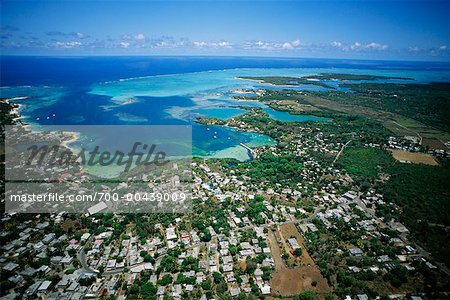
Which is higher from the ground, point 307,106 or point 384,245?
point 307,106

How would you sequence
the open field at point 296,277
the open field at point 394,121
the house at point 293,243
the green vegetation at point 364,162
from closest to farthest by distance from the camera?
1. the open field at point 296,277
2. the house at point 293,243
3. the green vegetation at point 364,162
4. the open field at point 394,121

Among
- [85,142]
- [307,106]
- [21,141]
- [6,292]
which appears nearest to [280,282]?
[6,292]

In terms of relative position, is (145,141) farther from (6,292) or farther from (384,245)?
(384,245)

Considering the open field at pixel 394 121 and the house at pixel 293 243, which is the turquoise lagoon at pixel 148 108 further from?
the house at pixel 293 243
